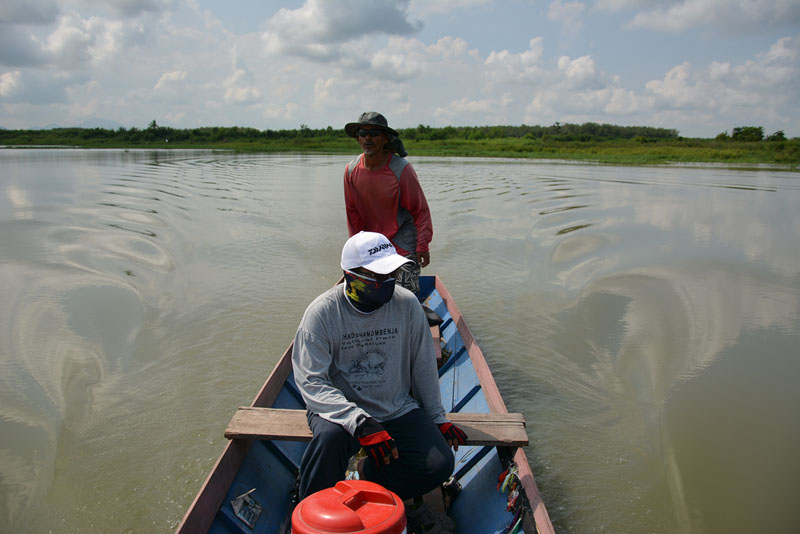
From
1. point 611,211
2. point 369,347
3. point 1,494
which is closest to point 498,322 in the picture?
point 369,347

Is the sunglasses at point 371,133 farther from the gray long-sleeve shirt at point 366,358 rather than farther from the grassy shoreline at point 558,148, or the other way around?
the grassy shoreline at point 558,148

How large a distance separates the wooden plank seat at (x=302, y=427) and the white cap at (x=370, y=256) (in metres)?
0.96

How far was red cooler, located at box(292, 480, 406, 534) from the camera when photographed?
5.78ft

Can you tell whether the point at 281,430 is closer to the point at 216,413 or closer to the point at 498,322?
Result: the point at 216,413

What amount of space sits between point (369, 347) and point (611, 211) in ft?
46.4

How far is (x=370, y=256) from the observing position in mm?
2447

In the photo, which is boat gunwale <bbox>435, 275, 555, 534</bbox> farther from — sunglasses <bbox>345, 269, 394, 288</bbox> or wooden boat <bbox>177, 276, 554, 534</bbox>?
sunglasses <bbox>345, 269, 394, 288</bbox>

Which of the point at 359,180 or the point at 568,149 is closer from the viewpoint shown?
the point at 359,180

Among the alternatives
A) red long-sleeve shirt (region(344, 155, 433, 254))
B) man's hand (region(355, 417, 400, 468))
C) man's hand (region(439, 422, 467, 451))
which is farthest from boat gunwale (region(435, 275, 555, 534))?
red long-sleeve shirt (region(344, 155, 433, 254))

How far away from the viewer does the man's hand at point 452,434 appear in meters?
2.69

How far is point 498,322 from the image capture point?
7273 millimetres

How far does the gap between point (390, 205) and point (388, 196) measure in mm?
82

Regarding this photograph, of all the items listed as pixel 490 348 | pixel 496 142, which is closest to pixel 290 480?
pixel 490 348

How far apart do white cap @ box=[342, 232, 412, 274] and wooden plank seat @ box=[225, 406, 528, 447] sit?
956 millimetres
